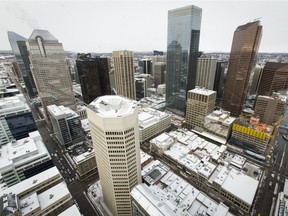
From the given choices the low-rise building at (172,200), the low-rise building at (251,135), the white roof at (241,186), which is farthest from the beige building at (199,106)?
the low-rise building at (172,200)

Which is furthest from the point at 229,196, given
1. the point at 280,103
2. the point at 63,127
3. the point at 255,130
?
the point at 63,127

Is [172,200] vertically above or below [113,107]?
below

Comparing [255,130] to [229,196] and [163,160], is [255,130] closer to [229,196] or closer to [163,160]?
[229,196]

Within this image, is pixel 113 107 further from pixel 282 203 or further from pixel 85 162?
pixel 282 203

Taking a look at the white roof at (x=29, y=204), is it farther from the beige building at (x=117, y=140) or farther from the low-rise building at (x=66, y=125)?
the low-rise building at (x=66, y=125)

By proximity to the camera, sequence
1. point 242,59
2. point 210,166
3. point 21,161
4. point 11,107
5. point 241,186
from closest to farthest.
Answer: point 21,161, point 241,186, point 210,166, point 11,107, point 242,59

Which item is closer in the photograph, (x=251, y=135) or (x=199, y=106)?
(x=251, y=135)

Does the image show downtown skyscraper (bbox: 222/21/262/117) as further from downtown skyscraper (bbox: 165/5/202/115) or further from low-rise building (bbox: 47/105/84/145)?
low-rise building (bbox: 47/105/84/145)

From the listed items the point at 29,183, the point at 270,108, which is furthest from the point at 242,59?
the point at 29,183
